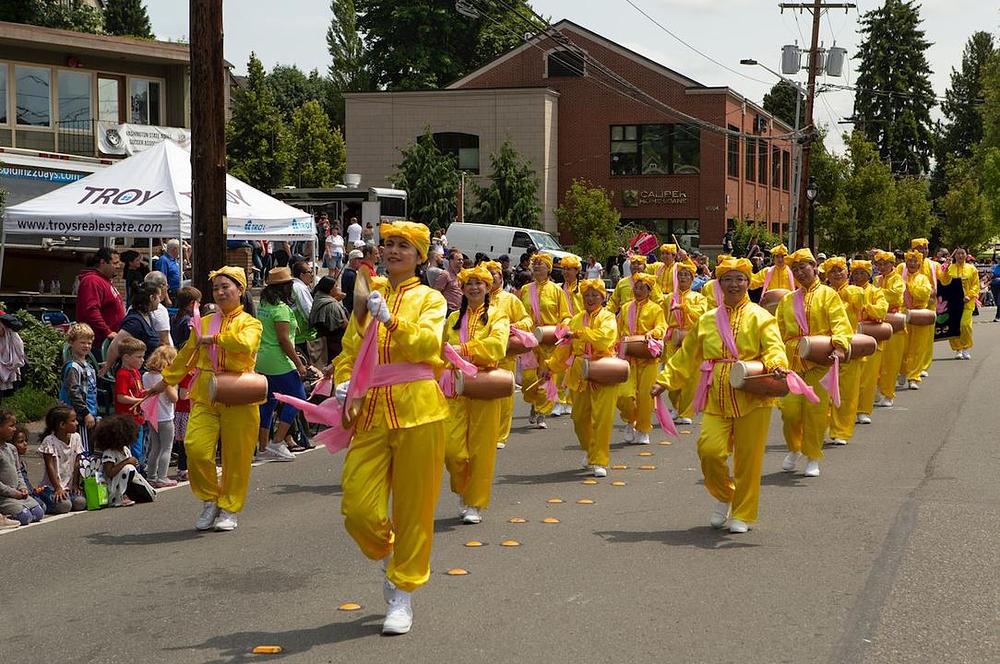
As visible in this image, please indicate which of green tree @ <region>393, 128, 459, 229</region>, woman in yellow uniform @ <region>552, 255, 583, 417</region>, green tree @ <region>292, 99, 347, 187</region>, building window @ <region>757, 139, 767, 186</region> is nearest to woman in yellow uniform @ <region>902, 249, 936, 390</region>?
woman in yellow uniform @ <region>552, 255, 583, 417</region>

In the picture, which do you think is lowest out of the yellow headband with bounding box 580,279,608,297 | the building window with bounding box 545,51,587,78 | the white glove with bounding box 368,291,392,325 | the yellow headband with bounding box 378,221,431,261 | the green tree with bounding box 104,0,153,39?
the yellow headband with bounding box 580,279,608,297

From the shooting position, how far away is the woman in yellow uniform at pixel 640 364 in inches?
520

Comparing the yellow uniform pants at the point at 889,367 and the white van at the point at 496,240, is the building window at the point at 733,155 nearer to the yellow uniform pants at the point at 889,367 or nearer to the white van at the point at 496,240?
the white van at the point at 496,240

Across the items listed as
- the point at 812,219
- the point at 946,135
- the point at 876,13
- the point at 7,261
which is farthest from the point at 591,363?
the point at 946,135

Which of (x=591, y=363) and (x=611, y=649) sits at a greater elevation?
(x=591, y=363)

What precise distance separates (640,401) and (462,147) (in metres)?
36.2

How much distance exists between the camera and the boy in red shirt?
11008 mm

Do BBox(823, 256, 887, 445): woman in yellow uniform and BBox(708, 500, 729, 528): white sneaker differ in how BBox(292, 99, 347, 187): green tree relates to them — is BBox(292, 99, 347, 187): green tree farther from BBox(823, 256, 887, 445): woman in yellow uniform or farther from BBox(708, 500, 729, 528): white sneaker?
BBox(708, 500, 729, 528): white sneaker

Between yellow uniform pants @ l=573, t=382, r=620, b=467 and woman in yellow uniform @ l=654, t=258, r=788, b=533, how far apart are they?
2195 millimetres

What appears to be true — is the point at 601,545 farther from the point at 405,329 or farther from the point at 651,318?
the point at 651,318

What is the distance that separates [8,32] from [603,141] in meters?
24.8

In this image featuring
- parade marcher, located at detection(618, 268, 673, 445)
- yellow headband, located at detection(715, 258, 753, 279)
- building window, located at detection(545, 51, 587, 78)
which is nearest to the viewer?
yellow headband, located at detection(715, 258, 753, 279)

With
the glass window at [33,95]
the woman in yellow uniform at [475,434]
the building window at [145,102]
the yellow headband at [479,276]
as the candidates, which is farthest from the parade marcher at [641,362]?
the building window at [145,102]

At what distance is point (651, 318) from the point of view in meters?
13.2
